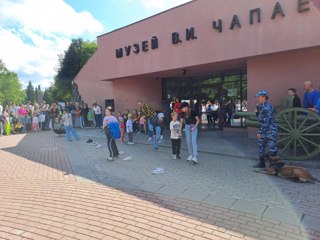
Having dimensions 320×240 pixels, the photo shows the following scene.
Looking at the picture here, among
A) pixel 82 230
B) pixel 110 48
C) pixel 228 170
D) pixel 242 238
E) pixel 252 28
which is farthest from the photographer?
pixel 110 48

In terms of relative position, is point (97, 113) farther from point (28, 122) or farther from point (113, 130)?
point (113, 130)

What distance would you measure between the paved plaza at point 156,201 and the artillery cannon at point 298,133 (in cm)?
47

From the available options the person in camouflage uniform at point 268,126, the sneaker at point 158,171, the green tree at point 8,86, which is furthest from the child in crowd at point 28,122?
the green tree at point 8,86

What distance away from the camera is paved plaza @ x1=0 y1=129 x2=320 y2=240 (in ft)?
12.4

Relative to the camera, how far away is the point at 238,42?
31.9 feet

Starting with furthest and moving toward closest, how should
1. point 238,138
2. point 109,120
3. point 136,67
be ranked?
point 136,67 → point 238,138 → point 109,120

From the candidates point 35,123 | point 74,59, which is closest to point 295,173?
point 35,123

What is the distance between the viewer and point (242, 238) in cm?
350

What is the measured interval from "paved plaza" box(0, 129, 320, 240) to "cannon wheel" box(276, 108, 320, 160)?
0.48 meters

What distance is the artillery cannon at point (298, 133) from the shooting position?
22.0 feet

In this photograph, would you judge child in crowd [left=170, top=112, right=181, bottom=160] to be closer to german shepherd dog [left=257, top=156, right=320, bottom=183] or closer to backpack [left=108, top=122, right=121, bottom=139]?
backpack [left=108, top=122, right=121, bottom=139]

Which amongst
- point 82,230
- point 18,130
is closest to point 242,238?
point 82,230

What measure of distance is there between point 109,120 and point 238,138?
5199mm

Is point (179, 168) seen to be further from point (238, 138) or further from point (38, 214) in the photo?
point (238, 138)
